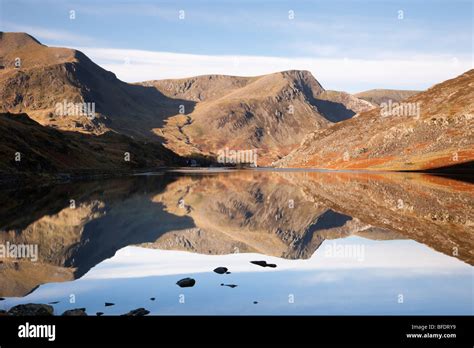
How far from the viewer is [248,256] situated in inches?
1316

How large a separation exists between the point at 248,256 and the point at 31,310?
1681 cm

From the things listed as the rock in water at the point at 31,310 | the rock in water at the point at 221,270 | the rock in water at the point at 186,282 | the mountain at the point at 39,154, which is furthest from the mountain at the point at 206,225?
the mountain at the point at 39,154

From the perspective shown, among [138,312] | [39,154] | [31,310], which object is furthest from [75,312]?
[39,154]

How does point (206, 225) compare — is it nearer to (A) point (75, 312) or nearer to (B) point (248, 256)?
(B) point (248, 256)

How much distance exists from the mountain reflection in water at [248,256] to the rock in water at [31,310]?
1.56 meters

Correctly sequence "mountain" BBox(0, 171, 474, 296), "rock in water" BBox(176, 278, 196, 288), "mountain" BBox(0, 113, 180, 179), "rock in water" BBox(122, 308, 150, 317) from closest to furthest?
"rock in water" BBox(122, 308, 150, 317), "rock in water" BBox(176, 278, 196, 288), "mountain" BBox(0, 171, 474, 296), "mountain" BBox(0, 113, 180, 179)

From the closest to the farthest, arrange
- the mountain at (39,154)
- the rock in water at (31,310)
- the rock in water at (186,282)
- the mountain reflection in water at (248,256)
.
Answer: the rock in water at (31,310) → the mountain reflection in water at (248,256) → the rock in water at (186,282) → the mountain at (39,154)

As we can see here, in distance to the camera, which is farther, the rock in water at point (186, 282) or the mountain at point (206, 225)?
the mountain at point (206, 225)

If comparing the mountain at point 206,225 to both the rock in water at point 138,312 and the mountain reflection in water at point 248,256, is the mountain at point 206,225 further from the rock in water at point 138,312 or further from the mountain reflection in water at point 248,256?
the rock in water at point 138,312

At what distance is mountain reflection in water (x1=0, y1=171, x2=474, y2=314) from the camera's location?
2133 cm

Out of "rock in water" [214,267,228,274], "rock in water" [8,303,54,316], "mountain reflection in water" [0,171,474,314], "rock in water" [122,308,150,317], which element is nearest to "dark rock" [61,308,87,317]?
"rock in water" [8,303,54,316]

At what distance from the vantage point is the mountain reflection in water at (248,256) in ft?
70.0

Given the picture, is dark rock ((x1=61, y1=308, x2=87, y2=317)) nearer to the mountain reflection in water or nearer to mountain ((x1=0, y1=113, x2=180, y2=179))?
the mountain reflection in water

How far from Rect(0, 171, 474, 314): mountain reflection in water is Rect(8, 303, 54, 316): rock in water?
1564 millimetres
